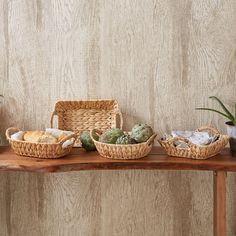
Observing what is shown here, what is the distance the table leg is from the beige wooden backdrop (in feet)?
1.07

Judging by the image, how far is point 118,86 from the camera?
204cm

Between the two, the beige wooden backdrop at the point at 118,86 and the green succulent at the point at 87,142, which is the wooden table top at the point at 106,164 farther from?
the beige wooden backdrop at the point at 118,86

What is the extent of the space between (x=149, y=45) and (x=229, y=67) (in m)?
0.37

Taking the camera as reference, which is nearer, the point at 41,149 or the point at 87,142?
the point at 41,149

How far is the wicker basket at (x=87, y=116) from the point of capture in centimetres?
199

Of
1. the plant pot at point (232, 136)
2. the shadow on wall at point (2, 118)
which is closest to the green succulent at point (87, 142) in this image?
the shadow on wall at point (2, 118)

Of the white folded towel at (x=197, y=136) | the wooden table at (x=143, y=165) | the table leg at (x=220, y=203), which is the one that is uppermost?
the white folded towel at (x=197, y=136)

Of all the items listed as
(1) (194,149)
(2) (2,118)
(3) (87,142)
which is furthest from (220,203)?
(2) (2,118)

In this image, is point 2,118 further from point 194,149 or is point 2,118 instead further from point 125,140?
point 194,149

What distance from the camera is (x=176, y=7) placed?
198cm

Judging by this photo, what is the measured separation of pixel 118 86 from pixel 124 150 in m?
0.42

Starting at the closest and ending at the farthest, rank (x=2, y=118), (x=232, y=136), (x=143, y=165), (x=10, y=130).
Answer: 1. (x=143, y=165)
2. (x=232, y=136)
3. (x=10, y=130)
4. (x=2, y=118)

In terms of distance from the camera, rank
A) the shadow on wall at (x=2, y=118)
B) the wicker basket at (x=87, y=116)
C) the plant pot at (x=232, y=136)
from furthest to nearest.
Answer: the shadow on wall at (x=2, y=118) < the wicker basket at (x=87, y=116) < the plant pot at (x=232, y=136)

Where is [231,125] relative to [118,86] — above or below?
below
